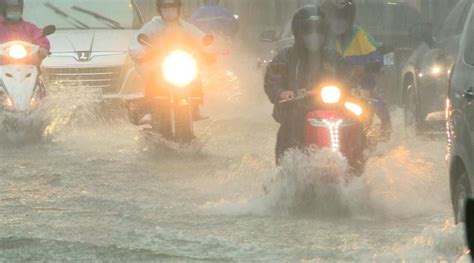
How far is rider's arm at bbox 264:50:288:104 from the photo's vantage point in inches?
424

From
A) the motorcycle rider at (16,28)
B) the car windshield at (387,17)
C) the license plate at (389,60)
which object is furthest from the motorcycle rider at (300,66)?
the car windshield at (387,17)

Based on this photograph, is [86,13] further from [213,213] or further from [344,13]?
[213,213]

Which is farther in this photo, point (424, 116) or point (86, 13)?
point (86, 13)

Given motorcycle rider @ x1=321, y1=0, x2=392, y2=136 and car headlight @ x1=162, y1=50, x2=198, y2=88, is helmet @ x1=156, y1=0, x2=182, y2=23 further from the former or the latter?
motorcycle rider @ x1=321, y1=0, x2=392, y2=136

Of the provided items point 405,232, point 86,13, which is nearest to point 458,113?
point 405,232

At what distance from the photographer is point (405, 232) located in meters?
9.49

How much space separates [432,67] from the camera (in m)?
16.2

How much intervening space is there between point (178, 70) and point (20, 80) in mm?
2289

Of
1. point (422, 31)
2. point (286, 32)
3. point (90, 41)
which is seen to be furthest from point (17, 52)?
point (286, 32)

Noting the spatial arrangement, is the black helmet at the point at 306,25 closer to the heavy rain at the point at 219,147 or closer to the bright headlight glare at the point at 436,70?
the heavy rain at the point at 219,147

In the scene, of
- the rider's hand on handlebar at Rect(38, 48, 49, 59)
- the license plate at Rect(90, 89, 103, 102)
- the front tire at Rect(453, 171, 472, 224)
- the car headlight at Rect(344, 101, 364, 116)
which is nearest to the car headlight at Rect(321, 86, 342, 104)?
the car headlight at Rect(344, 101, 364, 116)

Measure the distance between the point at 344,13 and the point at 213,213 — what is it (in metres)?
3.40

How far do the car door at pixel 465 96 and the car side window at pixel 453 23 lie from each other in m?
6.84

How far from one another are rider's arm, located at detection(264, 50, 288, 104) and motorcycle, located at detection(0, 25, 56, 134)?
19.7 ft
